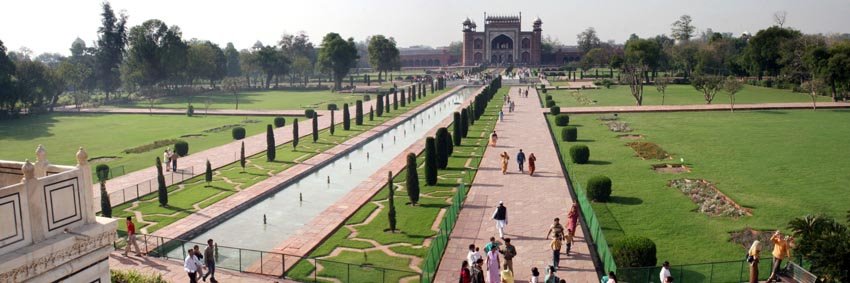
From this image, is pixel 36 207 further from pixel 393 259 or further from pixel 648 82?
pixel 648 82

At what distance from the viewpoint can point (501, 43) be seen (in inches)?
4619

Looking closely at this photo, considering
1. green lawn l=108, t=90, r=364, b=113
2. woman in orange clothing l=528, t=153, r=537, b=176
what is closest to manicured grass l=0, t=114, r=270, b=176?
green lawn l=108, t=90, r=364, b=113

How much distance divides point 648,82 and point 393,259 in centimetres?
6228

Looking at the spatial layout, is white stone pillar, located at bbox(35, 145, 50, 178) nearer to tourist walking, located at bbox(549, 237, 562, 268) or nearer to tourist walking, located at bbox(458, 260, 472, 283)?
tourist walking, located at bbox(458, 260, 472, 283)

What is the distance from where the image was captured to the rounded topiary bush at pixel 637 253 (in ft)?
37.5

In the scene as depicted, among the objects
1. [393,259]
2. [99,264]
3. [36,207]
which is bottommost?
[393,259]

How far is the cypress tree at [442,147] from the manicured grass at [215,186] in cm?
595

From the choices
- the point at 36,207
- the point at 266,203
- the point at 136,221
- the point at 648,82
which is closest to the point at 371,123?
the point at 266,203

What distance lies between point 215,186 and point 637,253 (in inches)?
550

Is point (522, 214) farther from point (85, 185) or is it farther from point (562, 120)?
point (562, 120)

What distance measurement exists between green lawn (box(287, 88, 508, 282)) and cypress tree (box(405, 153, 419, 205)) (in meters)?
0.28

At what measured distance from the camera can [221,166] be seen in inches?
930

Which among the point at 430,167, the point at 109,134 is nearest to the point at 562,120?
the point at 430,167

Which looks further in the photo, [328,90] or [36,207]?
[328,90]
